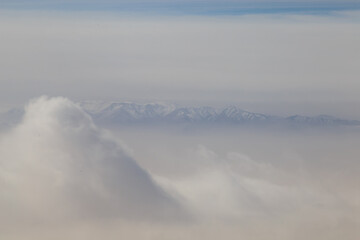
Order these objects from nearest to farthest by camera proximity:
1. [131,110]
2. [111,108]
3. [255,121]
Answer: [111,108] < [131,110] < [255,121]

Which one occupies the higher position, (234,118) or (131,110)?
(234,118)

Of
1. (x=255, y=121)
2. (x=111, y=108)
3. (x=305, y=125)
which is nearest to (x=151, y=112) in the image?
(x=111, y=108)

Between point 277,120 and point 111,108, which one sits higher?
point 277,120

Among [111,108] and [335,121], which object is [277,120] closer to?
[335,121]

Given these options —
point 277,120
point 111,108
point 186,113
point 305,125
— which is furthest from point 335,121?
point 111,108

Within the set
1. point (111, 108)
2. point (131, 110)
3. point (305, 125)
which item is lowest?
point (111, 108)

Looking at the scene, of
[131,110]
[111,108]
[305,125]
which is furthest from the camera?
[305,125]

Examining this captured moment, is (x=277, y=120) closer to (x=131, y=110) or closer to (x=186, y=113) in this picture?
(x=186, y=113)

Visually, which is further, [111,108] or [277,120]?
[277,120]

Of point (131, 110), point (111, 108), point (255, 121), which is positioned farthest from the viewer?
point (255, 121)
